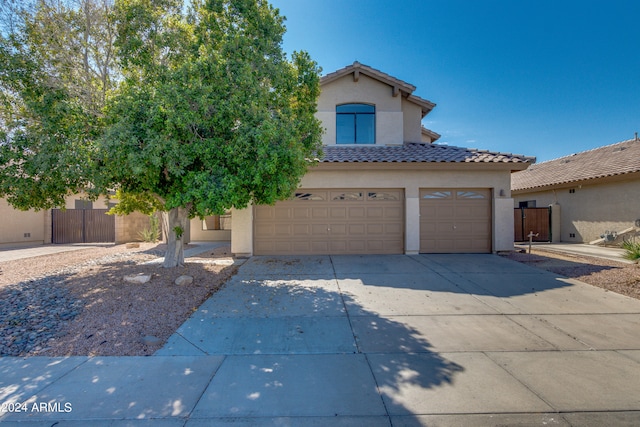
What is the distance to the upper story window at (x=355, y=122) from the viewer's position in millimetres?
13570

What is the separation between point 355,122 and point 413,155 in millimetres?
3354

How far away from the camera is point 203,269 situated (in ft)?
28.5

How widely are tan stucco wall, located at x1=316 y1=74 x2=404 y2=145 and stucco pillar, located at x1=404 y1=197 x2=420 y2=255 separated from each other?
3.37 metres

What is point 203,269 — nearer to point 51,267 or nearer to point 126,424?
point 51,267

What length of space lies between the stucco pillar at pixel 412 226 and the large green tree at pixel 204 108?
18.0 feet

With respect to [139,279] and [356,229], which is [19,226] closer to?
[139,279]

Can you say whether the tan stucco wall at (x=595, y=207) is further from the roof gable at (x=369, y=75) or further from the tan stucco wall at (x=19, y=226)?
the tan stucco wall at (x=19, y=226)

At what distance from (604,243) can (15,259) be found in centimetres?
2331

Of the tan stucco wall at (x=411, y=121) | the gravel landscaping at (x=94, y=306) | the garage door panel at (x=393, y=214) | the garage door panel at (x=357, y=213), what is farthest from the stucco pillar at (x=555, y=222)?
the gravel landscaping at (x=94, y=306)

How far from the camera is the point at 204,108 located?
5875 millimetres

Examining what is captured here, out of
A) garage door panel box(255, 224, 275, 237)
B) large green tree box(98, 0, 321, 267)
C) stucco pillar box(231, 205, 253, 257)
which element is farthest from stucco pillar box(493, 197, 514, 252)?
stucco pillar box(231, 205, 253, 257)

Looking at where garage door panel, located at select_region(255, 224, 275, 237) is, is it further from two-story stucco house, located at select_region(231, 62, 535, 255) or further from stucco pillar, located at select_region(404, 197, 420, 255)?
stucco pillar, located at select_region(404, 197, 420, 255)

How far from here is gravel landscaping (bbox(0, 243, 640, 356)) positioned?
14.5 feet

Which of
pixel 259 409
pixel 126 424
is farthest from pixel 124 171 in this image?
pixel 259 409
